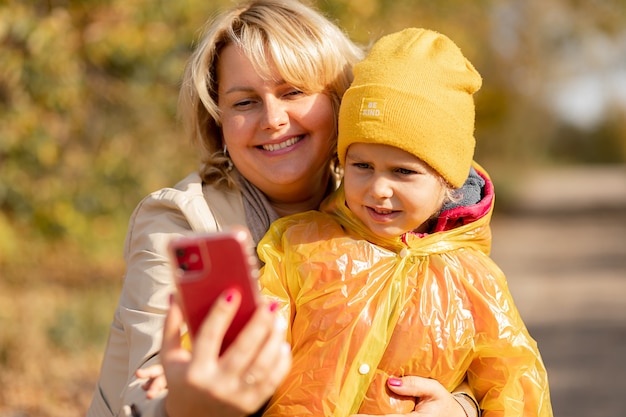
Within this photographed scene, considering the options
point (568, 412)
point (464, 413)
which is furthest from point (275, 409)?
point (568, 412)

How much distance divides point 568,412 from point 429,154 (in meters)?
4.91

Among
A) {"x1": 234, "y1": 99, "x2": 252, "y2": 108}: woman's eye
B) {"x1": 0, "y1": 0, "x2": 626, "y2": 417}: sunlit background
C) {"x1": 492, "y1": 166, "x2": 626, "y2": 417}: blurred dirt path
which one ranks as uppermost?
{"x1": 234, "y1": 99, "x2": 252, "y2": 108}: woman's eye

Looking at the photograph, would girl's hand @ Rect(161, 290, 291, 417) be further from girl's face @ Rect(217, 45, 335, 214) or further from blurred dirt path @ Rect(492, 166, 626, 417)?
blurred dirt path @ Rect(492, 166, 626, 417)

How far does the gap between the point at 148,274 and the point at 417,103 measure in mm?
936

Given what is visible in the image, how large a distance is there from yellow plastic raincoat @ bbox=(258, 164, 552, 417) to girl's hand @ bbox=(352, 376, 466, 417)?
0.09ft

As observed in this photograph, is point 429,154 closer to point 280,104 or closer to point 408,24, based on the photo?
point 280,104

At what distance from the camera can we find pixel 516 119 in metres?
26.5

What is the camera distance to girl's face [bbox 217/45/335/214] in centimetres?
270

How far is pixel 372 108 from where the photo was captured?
2.42 meters

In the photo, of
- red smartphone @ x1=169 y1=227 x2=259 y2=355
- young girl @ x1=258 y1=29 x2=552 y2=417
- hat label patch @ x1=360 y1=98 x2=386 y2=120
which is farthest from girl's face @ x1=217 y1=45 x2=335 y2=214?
red smartphone @ x1=169 y1=227 x2=259 y2=355

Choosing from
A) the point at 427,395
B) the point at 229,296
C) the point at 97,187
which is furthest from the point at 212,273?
the point at 97,187

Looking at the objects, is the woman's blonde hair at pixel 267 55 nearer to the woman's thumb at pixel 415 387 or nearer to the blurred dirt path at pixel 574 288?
the woman's thumb at pixel 415 387

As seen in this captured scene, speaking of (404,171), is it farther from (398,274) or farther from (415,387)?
(415,387)

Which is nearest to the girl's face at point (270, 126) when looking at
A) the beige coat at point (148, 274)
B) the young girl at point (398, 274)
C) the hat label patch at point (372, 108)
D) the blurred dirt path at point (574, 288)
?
the beige coat at point (148, 274)
